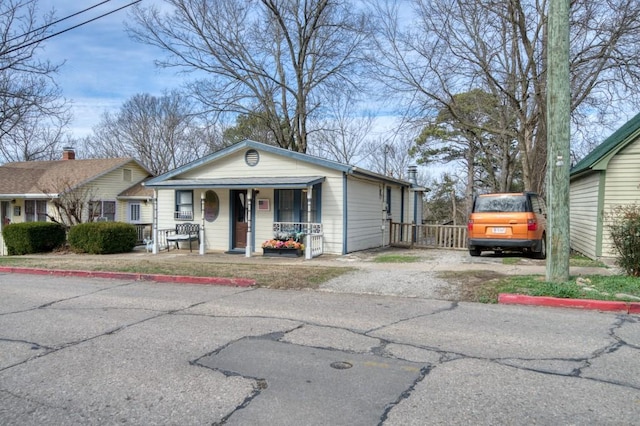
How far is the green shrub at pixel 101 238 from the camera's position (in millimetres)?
17266

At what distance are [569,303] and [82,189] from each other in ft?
81.1

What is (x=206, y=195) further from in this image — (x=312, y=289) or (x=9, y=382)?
(x=9, y=382)

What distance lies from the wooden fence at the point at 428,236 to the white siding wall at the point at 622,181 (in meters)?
5.58

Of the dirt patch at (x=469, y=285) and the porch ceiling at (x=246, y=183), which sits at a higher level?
the porch ceiling at (x=246, y=183)

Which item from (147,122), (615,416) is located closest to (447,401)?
(615,416)

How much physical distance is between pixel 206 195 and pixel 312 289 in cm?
913

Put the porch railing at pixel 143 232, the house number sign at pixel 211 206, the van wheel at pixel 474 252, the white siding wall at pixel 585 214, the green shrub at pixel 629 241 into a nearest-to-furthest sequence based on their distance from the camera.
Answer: the green shrub at pixel 629 241
the white siding wall at pixel 585 214
the van wheel at pixel 474 252
the house number sign at pixel 211 206
the porch railing at pixel 143 232

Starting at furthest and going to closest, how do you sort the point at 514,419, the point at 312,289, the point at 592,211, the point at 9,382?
the point at 592,211 < the point at 312,289 < the point at 9,382 < the point at 514,419

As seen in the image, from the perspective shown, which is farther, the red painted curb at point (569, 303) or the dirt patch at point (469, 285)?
the dirt patch at point (469, 285)

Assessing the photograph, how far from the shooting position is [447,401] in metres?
3.77

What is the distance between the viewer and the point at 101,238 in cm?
A: 1719

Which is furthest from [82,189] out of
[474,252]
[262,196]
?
[474,252]

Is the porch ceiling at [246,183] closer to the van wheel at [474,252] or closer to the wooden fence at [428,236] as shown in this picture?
the van wheel at [474,252]

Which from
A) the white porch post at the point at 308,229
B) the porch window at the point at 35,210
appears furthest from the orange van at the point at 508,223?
the porch window at the point at 35,210
